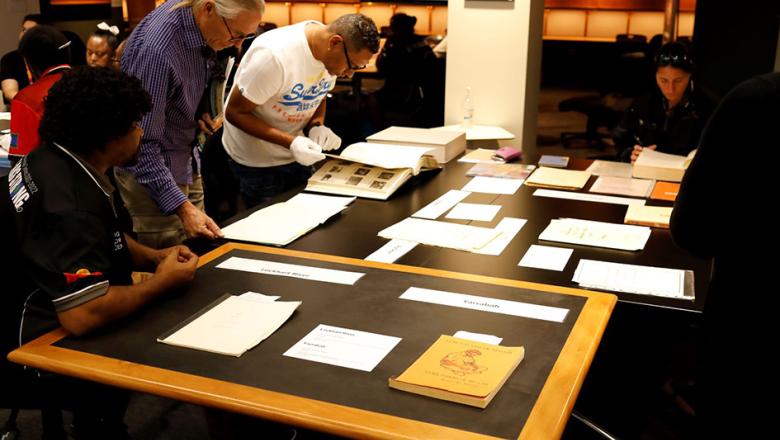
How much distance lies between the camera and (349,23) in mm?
2758

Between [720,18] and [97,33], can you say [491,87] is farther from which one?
[720,18]

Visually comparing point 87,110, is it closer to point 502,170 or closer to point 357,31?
point 357,31

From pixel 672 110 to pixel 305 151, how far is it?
1.78m

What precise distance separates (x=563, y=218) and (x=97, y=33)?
3.29m

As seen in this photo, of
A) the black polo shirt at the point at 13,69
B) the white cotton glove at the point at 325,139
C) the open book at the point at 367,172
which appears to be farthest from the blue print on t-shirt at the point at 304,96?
the black polo shirt at the point at 13,69

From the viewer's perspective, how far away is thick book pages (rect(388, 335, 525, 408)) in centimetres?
130

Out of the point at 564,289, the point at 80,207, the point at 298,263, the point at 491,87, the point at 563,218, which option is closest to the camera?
the point at 80,207

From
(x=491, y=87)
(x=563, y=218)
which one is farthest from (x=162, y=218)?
(x=491, y=87)

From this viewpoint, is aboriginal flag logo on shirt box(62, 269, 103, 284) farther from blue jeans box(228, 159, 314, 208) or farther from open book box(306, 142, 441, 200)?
blue jeans box(228, 159, 314, 208)

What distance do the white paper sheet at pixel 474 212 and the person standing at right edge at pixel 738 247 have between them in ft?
3.24

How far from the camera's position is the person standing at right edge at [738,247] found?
1356mm

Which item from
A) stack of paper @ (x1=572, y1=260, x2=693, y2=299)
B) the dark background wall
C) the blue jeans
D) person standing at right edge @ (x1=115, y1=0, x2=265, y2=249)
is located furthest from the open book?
the dark background wall

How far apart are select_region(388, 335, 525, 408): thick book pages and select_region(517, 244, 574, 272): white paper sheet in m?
0.62

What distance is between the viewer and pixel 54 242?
159cm
